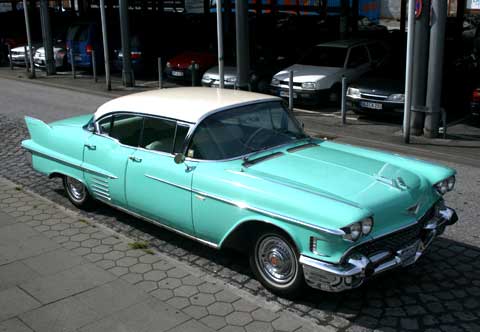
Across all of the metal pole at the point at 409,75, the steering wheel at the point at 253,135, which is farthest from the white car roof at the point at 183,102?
the metal pole at the point at 409,75

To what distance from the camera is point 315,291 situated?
16.4 ft

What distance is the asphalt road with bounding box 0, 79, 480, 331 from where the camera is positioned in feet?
14.9

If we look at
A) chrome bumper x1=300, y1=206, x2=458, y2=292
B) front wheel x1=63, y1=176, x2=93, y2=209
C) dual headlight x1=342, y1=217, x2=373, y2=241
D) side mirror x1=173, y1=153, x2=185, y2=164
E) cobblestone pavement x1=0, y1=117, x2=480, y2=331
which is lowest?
cobblestone pavement x1=0, y1=117, x2=480, y2=331

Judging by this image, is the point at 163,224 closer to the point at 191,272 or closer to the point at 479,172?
the point at 191,272

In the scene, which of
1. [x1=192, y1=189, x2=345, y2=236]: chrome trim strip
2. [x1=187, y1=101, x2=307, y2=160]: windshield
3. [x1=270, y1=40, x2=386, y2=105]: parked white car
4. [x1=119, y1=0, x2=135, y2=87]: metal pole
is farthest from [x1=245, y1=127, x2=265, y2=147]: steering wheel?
[x1=119, y1=0, x2=135, y2=87]: metal pole

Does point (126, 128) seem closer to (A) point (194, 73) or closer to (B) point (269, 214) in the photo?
(B) point (269, 214)

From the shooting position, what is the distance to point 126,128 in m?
6.37

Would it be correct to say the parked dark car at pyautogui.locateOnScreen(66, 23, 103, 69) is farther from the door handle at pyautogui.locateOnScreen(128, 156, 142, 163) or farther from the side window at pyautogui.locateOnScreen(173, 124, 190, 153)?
the side window at pyautogui.locateOnScreen(173, 124, 190, 153)

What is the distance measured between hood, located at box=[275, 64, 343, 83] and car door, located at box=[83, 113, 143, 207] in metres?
8.14

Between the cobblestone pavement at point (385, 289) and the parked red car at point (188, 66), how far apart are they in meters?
11.5

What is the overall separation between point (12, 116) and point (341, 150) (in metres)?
10.0

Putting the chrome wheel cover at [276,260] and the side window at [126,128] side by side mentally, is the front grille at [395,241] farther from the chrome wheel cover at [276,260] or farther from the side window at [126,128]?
the side window at [126,128]

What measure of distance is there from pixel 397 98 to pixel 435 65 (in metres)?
1.53

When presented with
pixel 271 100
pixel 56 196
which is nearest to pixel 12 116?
pixel 56 196
